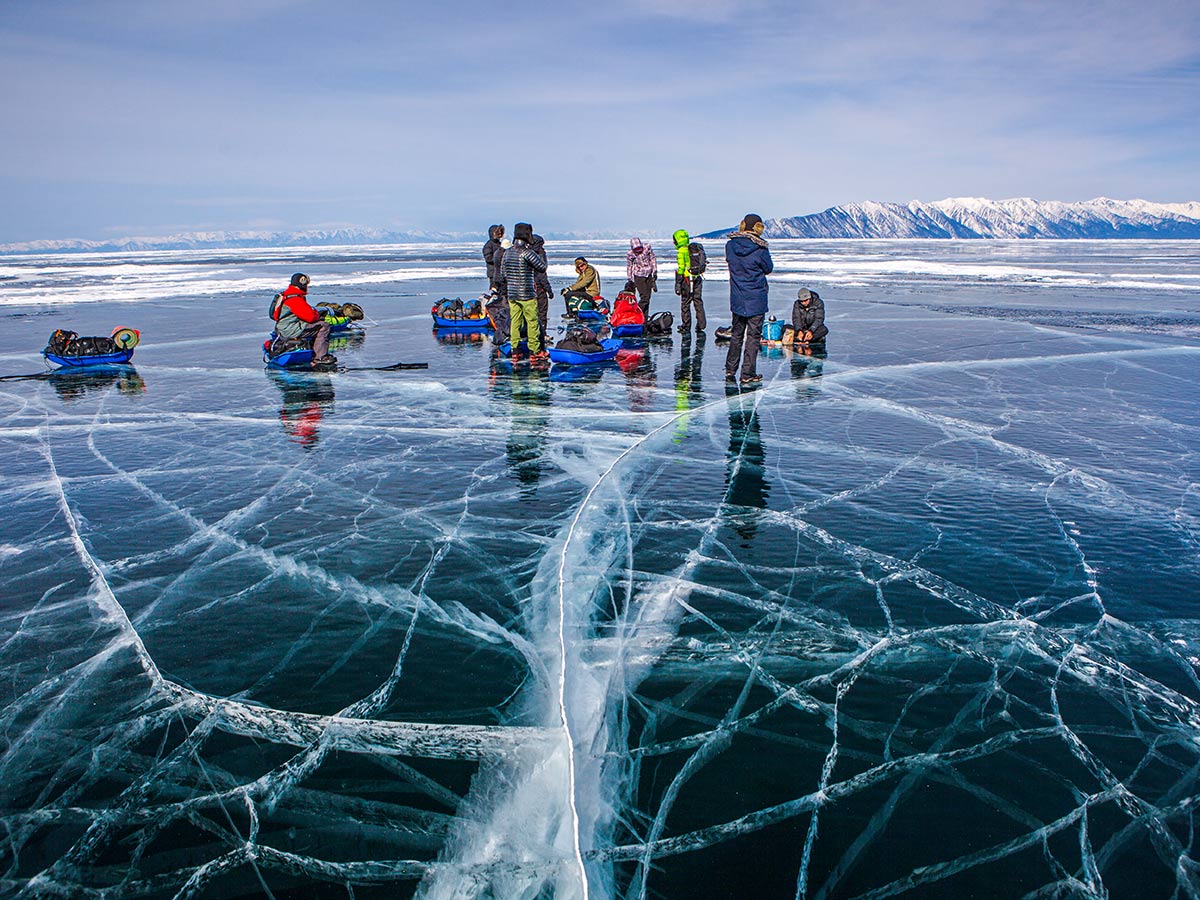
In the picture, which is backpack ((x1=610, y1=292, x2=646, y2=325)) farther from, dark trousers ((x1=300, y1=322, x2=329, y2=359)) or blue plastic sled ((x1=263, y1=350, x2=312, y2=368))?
blue plastic sled ((x1=263, y1=350, x2=312, y2=368))

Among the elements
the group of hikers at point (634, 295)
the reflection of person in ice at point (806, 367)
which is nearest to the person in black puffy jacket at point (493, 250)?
the group of hikers at point (634, 295)

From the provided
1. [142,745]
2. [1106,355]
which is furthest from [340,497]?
[1106,355]

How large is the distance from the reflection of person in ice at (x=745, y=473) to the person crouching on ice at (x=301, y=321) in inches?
283

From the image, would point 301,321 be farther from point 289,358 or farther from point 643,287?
point 643,287

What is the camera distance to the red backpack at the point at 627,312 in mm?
15391

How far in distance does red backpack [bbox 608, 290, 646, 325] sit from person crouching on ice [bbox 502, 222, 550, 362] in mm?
3219

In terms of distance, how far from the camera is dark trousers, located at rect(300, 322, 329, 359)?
1271cm

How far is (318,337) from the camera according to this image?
1272 centimetres

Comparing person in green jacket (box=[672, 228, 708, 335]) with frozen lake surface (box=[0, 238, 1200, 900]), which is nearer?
frozen lake surface (box=[0, 238, 1200, 900])

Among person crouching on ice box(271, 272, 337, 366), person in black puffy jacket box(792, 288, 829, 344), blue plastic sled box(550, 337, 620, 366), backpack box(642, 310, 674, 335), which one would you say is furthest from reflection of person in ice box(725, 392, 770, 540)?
person crouching on ice box(271, 272, 337, 366)

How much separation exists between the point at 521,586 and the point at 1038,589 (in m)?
3.14

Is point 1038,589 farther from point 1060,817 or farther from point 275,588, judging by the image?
point 275,588

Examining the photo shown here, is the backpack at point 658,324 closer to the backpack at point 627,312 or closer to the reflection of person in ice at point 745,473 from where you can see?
the backpack at point 627,312

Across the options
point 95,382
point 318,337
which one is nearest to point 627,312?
point 318,337
